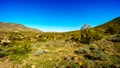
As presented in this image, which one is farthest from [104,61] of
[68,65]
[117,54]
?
[68,65]

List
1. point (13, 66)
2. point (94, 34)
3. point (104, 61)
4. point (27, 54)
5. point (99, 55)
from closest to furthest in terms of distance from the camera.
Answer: point (104, 61), point (99, 55), point (13, 66), point (27, 54), point (94, 34)

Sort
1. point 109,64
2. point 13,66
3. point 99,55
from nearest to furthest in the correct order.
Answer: point 109,64, point 99,55, point 13,66

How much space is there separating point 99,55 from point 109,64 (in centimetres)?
155

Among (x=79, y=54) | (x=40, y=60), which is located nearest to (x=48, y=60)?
(x=40, y=60)

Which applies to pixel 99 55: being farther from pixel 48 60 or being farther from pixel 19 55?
pixel 19 55

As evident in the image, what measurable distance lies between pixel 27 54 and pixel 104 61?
7239 mm

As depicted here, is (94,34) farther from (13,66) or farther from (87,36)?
(13,66)

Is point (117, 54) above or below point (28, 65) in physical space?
above

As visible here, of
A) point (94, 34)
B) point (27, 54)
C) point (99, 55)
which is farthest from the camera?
point (94, 34)

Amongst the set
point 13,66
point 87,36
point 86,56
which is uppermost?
point 87,36

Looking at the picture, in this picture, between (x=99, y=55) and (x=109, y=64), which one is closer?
(x=109, y=64)

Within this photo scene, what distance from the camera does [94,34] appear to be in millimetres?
17000

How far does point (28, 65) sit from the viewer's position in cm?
1120

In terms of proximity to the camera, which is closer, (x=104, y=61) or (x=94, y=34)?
(x=104, y=61)
